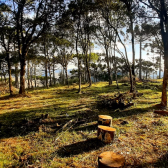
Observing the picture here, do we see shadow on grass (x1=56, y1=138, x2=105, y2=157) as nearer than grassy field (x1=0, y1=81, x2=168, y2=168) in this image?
No

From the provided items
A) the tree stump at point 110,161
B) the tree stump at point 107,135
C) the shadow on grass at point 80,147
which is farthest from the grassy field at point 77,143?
the tree stump at point 110,161

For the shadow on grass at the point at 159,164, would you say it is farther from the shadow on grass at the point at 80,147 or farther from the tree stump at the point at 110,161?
the shadow on grass at the point at 80,147

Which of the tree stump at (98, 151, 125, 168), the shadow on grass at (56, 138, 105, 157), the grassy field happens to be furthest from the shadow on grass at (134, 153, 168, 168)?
the shadow on grass at (56, 138, 105, 157)

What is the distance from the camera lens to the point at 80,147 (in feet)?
13.2

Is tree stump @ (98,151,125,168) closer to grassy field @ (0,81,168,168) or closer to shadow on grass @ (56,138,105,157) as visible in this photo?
grassy field @ (0,81,168,168)

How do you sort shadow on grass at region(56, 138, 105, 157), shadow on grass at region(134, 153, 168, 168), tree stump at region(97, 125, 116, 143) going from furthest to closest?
tree stump at region(97, 125, 116, 143), shadow on grass at region(56, 138, 105, 157), shadow on grass at region(134, 153, 168, 168)

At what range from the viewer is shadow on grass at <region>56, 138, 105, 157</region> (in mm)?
3737

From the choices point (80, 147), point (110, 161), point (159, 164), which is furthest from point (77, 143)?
point (159, 164)

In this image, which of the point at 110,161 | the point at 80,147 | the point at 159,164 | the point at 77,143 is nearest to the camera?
the point at 110,161

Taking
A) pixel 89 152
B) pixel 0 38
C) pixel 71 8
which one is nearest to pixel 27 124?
pixel 89 152

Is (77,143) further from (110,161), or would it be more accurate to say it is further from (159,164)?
(159,164)

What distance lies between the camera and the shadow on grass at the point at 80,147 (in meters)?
3.74

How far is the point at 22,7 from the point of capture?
11938 mm

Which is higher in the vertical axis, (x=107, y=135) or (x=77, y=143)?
(x=107, y=135)
